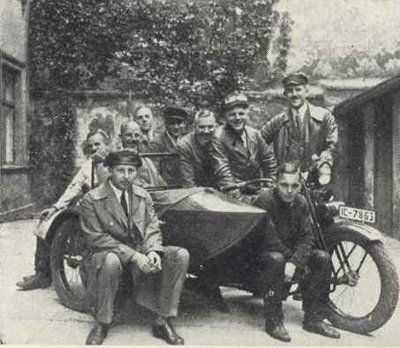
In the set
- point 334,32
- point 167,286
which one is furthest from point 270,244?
point 334,32

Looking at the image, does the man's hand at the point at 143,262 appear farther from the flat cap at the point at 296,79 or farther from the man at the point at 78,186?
the flat cap at the point at 296,79

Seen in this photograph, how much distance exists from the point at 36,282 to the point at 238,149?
5.78 feet

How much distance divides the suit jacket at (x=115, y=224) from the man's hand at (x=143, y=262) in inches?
3.4

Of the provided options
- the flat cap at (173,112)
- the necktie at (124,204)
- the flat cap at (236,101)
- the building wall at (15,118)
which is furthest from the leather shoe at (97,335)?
the building wall at (15,118)

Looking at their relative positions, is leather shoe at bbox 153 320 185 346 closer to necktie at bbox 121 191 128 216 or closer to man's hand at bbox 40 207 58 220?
necktie at bbox 121 191 128 216

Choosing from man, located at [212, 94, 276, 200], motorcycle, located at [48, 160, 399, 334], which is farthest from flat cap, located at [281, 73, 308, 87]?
motorcycle, located at [48, 160, 399, 334]

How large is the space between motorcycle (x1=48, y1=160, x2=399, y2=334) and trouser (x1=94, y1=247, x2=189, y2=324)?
14 cm

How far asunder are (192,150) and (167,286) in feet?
4.15

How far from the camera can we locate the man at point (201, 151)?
166 inches

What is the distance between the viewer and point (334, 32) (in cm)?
852

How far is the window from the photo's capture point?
9.05 metres

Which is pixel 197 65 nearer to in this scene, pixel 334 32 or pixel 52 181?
pixel 334 32

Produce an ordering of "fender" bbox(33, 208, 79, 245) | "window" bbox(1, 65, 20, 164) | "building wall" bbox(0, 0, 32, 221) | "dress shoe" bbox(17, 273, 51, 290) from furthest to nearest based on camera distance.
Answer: "window" bbox(1, 65, 20, 164)
"building wall" bbox(0, 0, 32, 221)
"dress shoe" bbox(17, 273, 51, 290)
"fender" bbox(33, 208, 79, 245)

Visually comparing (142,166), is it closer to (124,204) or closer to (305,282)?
(124,204)
